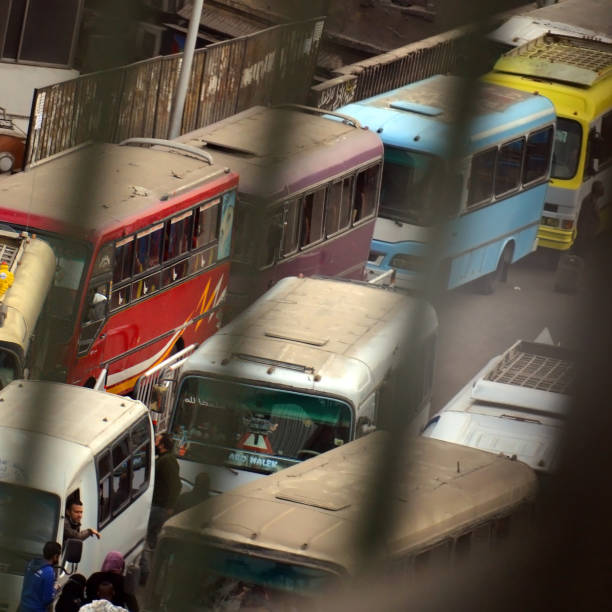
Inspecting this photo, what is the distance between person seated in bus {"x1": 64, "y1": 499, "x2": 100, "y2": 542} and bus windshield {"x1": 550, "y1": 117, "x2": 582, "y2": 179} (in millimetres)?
5648

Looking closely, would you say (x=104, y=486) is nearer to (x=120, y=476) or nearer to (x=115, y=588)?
(x=120, y=476)

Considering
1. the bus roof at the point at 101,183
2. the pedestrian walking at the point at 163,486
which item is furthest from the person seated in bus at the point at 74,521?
the bus roof at the point at 101,183

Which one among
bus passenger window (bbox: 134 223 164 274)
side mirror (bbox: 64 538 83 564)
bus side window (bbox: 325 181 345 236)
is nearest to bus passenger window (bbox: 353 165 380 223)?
bus side window (bbox: 325 181 345 236)

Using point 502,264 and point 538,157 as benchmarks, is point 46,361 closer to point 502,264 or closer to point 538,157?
point 538,157

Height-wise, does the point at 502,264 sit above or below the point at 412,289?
below

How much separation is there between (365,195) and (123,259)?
11.0 feet

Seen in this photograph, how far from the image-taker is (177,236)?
11.3m

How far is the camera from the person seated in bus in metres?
7.79

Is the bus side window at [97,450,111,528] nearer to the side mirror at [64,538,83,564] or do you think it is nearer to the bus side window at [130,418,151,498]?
the bus side window at [130,418,151,498]

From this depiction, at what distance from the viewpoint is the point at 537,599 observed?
1.59 meters

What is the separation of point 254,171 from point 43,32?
19.0 metres

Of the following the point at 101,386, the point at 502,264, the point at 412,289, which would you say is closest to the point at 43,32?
the point at 101,386

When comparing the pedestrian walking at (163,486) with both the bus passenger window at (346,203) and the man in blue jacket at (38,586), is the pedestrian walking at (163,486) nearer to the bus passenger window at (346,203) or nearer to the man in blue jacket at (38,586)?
the man in blue jacket at (38,586)

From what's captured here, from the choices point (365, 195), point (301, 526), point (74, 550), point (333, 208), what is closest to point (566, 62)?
point (365, 195)
